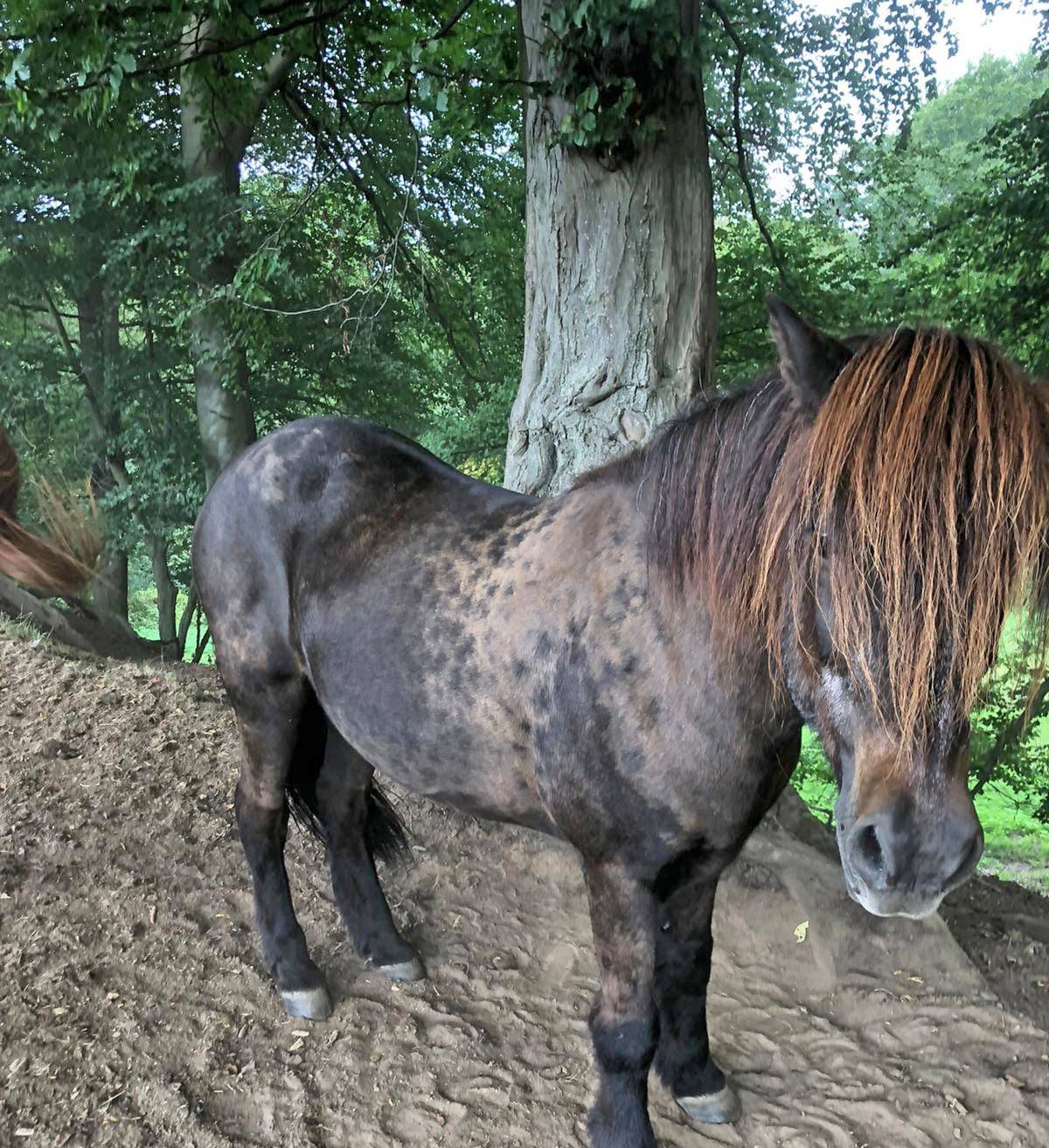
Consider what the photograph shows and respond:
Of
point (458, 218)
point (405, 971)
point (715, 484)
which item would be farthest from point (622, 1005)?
point (458, 218)

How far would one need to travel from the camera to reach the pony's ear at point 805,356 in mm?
1511

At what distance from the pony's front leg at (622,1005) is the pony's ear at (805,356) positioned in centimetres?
118

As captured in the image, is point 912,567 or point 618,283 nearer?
point 912,567

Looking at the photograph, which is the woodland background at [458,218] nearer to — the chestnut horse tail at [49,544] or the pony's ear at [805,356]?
the chestnut horse tail at [49,544]

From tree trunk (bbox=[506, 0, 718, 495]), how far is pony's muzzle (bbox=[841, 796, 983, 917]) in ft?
7.19

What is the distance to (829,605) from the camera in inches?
58.9

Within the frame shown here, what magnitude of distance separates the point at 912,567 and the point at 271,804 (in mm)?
2271

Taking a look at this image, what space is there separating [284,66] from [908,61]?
5.20 m

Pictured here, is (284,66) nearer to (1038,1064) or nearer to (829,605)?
(829,605)

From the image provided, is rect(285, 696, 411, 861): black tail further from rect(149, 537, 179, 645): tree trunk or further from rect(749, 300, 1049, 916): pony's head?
rect(149, 537, 179, 645): tree trunk

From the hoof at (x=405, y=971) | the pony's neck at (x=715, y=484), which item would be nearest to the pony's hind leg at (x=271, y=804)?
the hoof at (x=405, y=971)


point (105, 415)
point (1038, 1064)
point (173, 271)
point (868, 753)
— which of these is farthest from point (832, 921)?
point (105, 415)

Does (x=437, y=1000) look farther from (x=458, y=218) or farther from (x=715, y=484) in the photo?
(x=458, y=218)

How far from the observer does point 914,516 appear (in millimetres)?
1389
